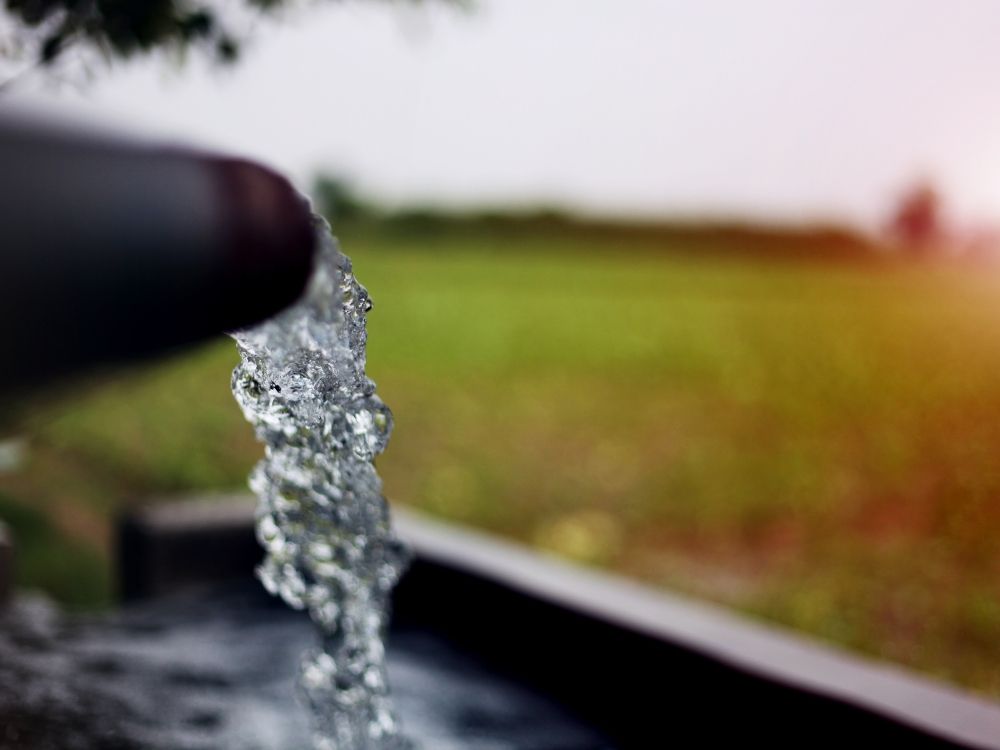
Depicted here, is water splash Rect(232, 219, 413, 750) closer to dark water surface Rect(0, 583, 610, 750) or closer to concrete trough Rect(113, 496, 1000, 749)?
dark water surface Rect(0, 583, 610, 750)

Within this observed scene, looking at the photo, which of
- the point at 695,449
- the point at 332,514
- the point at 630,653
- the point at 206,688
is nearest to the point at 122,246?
the point at 332,514

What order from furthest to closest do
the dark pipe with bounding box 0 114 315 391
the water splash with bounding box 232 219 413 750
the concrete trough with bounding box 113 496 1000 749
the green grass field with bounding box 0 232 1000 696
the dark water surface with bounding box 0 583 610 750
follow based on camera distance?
the green grass field with bounding box 0 232 1000 696
the dark water surface with bounding box 0 583 610 750
the concrete trough with bounding box 113 496 1000 749
the water splash with bounding box 232 219 413 750
the dark pipe with bounding box 0 114 315 391

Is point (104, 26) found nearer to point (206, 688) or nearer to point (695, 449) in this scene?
point (206, 688)

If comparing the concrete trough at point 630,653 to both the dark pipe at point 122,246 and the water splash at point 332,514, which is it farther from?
the dark pipe at point 122,246

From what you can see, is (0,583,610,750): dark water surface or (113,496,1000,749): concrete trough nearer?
(113,496,1000,749): concrete trough

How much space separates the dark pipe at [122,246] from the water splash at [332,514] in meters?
0.79

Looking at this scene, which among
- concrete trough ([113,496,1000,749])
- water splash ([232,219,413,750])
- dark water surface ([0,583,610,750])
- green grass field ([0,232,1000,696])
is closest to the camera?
water splash ([232,219,413,750])

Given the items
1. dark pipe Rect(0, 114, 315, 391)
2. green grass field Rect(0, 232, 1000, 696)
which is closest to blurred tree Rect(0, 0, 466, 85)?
green grass field Rect(0, 232, 1000, 696)

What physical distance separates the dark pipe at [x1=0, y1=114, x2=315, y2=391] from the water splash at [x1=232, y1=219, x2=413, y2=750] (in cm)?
79

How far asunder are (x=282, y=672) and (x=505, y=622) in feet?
2.10

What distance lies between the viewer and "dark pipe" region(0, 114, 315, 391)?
0.97 m

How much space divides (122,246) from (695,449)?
1123 centimetres

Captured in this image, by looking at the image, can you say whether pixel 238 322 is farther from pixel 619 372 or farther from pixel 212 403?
pixel 619 372

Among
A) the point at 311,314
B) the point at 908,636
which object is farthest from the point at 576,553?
the point at 311,314
